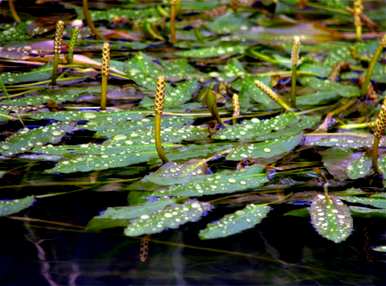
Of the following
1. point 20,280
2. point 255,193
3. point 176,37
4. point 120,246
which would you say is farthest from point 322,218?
point 176,37

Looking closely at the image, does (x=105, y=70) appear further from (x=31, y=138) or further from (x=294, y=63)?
(x=294, y=63)

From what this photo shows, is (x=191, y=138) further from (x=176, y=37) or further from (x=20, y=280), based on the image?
(x=176, y=37)

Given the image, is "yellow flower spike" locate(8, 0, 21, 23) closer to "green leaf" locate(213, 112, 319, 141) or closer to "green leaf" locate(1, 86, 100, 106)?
"green leaf" locate(1, 86, 100, 106)

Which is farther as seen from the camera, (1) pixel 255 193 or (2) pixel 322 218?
(1) pixel 255 193

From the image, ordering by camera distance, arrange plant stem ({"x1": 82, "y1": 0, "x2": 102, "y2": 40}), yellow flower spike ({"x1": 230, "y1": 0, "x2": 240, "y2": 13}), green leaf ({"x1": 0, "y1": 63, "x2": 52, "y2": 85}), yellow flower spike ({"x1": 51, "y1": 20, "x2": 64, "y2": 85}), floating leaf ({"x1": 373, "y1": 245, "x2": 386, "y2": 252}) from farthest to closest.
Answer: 1. yellow flower spike ({"x1": 230, "y1": 0, "x2": 240, "y2": 13})
2. plant stem ({"x1": 82, "y1": 0, "x2": 102, "y2": 40})
3. green leaf ({"x1": 0, "y1": 63, "x2": 52, "y2": 85})
4. yellow flower spike ({"x1": 51, "y1": 20, "x2": 64, "y2": 85})
5. floating leaf ({"x1": 373, "y1": 245, "x2": 386, "y2": 252})

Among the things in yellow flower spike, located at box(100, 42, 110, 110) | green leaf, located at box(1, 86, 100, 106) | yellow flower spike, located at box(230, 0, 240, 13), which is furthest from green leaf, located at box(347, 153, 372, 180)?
yellow flower spike, located at box(230, 0, 240, 13)

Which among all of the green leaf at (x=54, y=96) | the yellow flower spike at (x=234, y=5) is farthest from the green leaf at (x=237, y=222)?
the yellow flower spike at (x=234, y=5)
